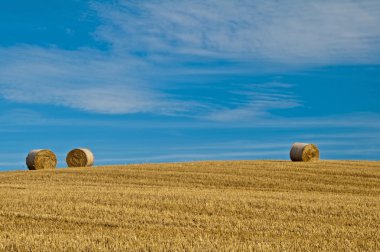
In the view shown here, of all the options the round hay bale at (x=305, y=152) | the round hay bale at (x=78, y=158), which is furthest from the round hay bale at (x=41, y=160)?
the round hay bale at (x=305, y=152)

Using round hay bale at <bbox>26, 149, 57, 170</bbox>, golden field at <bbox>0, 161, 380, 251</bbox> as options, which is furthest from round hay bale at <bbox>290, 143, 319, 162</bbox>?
round hay bale at <bbox>26, 149, 57, 170</bbox>

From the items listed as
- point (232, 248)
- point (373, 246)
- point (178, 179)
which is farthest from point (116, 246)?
point (178, 179)

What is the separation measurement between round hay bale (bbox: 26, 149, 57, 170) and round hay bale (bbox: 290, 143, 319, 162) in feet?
48.4

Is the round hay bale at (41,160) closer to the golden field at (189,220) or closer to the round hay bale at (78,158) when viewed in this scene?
the round hay bale at (78,158)

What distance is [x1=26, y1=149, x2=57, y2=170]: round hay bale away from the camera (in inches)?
1229

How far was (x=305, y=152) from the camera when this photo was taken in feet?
108

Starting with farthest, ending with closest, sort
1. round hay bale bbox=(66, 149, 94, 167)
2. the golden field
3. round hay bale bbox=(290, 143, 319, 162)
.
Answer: round hay bale bbox=(290, 143, 319, 162)
round hay bale bbox=(66, 149, 94, 167)
the golden field

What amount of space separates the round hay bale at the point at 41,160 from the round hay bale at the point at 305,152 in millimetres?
14765

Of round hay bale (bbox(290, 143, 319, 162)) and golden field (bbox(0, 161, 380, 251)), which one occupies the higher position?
round hay bale (bbox(290, 143, 319, 162))

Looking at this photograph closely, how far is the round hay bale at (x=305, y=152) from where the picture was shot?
3288 cm

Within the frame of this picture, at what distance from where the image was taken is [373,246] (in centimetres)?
1018

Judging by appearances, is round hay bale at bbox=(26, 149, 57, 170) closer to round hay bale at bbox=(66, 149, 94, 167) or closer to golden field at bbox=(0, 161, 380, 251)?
round hay bale at bbox=(66, 149, 94, 167)

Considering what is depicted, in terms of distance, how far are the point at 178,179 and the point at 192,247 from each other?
16.7 m

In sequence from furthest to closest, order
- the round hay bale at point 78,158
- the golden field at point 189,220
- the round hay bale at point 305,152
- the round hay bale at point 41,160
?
the round hay bale at point 305,152 → the round hay bale at point 78,158 → the round hay bale at point 41,160 → the golden field at point 189,220
